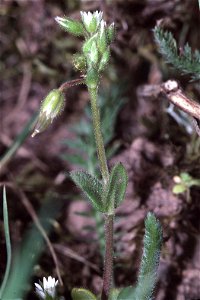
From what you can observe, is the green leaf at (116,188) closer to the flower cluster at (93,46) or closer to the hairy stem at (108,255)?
the hairy stem at (108,255)

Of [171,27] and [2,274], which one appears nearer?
[2,274]

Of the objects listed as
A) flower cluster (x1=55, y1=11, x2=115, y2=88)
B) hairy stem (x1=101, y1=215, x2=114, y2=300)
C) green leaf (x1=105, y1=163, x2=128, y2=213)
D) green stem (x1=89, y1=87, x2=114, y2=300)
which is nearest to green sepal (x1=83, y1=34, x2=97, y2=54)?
flower cluster (x1=55, y1=11, x2=115, y2=88)

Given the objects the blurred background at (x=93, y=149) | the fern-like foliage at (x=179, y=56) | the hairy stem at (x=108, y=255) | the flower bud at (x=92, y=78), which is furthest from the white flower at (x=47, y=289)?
the fern-like foliage at (x=179, y=56)

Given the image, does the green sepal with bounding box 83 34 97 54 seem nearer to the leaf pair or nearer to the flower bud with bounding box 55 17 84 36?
the flower bud with bounding box 55 17 84 36

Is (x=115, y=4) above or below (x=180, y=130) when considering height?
above

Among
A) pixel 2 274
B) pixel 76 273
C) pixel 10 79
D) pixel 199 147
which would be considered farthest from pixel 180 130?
pixel 10 79

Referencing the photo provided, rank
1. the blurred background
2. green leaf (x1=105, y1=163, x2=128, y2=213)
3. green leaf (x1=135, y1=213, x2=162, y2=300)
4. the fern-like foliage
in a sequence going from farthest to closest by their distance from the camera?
the blurred background → the fern-like foliage → green leaf (x1=105, y1=163, x2=128, y2=213) → green leaf (x1=135, y1=213, x2=162, y2=300)

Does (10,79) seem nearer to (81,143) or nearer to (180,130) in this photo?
(81,143)
